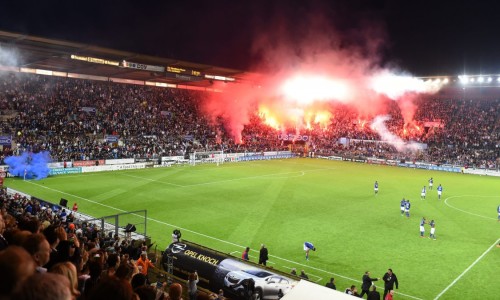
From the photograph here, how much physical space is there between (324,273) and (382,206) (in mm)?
13347

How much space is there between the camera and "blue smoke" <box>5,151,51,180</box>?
108 feet

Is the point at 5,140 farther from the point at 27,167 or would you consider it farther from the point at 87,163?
→ the point at 87,163

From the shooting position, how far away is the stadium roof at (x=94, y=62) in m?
36.2

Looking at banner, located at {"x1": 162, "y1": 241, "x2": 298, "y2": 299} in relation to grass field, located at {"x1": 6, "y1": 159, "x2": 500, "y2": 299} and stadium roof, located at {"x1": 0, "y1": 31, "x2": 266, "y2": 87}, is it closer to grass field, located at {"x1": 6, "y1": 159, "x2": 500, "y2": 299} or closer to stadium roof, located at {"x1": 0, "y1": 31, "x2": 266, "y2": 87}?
grass field, located at {"x1": 6, "y1": 159, "x2": 500, "y2": 299}

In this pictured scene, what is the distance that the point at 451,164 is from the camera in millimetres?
50281

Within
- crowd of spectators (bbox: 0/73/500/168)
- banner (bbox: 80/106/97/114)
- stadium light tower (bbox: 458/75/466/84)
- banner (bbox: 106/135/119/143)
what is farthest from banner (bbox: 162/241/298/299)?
stadium light tower (bbox: 458/75/466/84)

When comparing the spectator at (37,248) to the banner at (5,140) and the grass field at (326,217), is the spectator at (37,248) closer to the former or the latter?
the grass field at (326,217)

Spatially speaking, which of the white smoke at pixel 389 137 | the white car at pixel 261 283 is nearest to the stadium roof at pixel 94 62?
the white smoke at pixel 389 137

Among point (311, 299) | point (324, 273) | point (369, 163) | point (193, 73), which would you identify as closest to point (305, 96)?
point (369, 163)

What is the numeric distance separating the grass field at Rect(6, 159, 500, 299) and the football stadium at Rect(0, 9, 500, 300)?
4.8 inches

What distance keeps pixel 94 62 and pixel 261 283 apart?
36.6 m

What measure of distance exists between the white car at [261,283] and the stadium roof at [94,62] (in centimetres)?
3062

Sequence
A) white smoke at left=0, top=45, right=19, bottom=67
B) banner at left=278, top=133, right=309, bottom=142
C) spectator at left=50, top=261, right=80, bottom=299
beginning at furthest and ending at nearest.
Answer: banner at left=278, top=133, right=309, bottom=142
white smoke at left=0, top=45, right=19, bottom=67
spectator at left=50, top=261, right=80, bottom=299

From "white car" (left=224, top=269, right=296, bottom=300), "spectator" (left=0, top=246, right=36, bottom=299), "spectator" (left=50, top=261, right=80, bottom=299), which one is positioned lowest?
"white car" (left=224, top=269, right=296, bottom=300)
